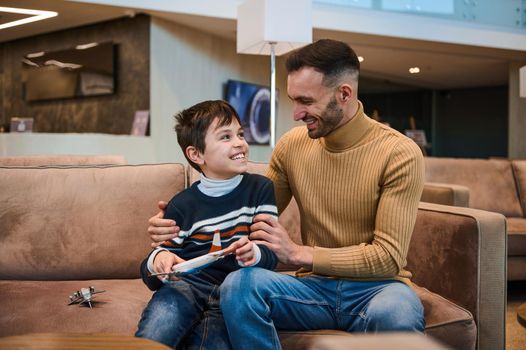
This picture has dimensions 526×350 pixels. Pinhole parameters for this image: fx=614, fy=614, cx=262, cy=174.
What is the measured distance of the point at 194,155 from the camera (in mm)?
1853

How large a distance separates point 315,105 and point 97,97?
270 inches

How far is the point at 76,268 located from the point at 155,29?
5885 mm

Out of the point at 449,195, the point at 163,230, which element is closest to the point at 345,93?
Answer: the point at 163,230

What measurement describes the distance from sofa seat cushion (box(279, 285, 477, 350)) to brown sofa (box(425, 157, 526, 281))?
258 centimetres

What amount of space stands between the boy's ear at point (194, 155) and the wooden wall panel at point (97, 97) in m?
6.01

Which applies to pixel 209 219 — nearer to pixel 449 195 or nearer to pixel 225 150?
pixel 225 150

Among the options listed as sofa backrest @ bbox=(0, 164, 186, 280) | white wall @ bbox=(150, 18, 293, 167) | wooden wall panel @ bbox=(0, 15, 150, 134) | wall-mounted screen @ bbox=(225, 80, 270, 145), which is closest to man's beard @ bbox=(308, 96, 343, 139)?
sofa backrest @ bbox=(0, 164, 186, 280)

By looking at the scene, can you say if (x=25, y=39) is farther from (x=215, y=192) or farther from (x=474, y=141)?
(x=474, y=141)

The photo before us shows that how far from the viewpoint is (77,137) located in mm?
6926

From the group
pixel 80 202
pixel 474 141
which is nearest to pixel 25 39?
pixel 80 202

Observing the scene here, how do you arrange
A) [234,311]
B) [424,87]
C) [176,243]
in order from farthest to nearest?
[424,87], [176,243], [234,311]

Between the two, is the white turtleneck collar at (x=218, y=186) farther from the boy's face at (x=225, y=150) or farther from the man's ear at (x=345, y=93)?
the man's ear at (x=345, y=93)

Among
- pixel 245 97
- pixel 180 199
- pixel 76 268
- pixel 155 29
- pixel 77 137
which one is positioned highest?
pixel 155 29

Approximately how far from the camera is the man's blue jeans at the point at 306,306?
1511 millimetres
